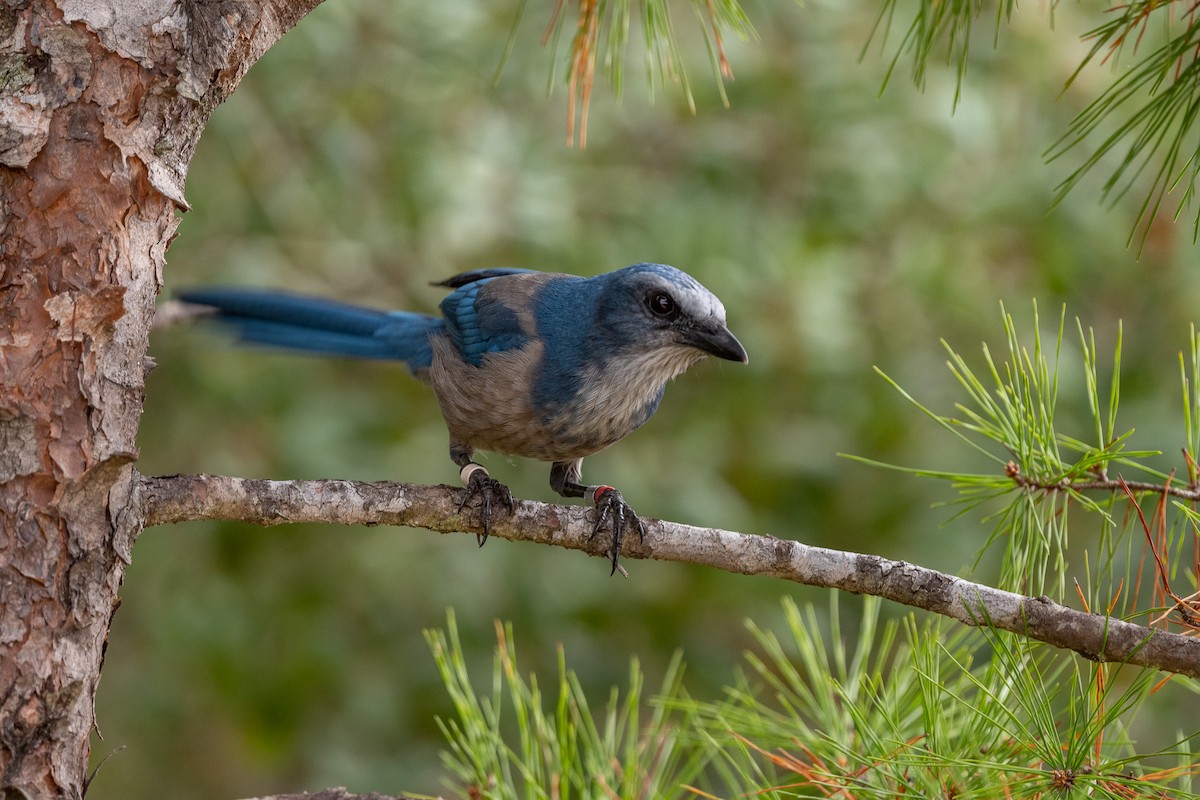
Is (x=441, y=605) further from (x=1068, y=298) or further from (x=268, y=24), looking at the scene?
(x=1068, y=298)

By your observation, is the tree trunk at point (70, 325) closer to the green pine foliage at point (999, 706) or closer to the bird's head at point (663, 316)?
the green pine foliage at point (999, 706)

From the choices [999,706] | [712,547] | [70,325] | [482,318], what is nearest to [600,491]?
[482,318]

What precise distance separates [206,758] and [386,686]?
4.09 feet

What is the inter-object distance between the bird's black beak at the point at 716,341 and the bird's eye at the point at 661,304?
96mm

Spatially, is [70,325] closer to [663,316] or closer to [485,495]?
[485,495]

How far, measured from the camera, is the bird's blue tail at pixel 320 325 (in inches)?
152

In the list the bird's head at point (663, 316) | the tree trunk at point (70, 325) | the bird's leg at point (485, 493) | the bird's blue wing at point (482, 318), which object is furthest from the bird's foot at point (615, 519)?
the tree trunk at point (70, 325)

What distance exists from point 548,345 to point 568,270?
94 centimetres

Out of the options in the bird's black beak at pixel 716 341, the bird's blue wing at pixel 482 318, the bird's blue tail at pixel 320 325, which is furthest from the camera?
the bird's blue tail at pixel 320 325

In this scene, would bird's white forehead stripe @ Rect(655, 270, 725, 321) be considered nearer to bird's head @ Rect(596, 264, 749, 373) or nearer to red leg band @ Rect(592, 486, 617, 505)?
bird's head @ Rect(596, 264, 749, 373)

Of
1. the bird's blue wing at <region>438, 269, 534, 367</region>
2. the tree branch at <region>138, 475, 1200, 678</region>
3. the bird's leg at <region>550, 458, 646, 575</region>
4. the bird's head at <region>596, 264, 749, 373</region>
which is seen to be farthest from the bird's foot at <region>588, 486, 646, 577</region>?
the bird's blue wing at <region>438, 269, 534, 367</region>

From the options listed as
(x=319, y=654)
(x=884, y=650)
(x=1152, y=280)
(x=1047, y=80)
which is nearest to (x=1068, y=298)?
(x=1152, y=280)

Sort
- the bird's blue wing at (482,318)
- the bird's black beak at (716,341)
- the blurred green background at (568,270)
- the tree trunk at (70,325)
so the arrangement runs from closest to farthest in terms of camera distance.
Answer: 1. the tree trunk at (70,325)
2. the bird's black beak at (716,341)
3. the bird's blue wing at (482,318)
4. the blurred green background at (568,270)

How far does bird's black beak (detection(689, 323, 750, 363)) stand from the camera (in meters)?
3.42
